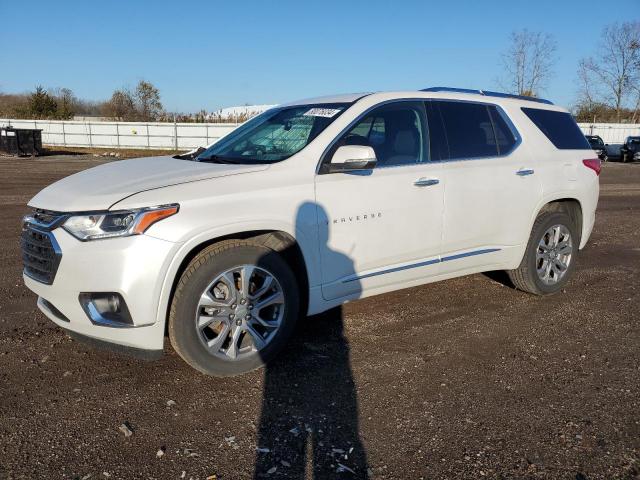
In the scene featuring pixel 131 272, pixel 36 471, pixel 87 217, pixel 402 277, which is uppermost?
pixel 87 217

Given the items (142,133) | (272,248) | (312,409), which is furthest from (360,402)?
(142,133)

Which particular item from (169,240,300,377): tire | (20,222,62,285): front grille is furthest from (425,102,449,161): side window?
(20,222,62,285): front grille

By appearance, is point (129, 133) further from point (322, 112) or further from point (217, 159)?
point (322, 112)

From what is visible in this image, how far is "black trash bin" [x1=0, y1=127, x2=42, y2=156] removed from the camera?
29422mm

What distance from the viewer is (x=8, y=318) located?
15.0 feet

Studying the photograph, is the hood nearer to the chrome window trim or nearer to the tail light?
the chrome window trim

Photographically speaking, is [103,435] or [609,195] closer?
[103,435]

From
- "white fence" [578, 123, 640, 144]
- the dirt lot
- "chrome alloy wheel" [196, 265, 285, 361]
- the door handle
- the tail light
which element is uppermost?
"white fence" [578, 123, 640, 144]

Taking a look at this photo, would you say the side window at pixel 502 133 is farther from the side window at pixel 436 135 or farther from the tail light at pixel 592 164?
the tail light at pixel 592 164

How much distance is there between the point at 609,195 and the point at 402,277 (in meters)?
12.8

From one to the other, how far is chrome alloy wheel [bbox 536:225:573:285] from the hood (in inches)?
120

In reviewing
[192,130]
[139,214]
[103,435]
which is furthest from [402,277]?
[192,130]

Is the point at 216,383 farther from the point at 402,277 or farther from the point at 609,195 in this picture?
the point at 609,195

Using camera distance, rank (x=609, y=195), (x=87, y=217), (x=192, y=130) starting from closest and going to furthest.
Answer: (x=87, y=217) < (x=609, y=195) < (x=192, y=130)
